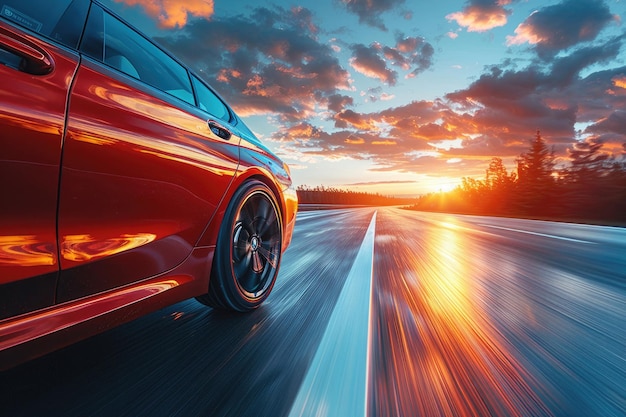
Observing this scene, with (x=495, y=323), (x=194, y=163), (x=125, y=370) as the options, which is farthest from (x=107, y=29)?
(x=495, y=323)

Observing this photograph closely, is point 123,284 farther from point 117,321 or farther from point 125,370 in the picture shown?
point 125,370

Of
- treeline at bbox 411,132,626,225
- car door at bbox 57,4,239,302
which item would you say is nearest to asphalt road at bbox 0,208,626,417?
car door at bbox 57,4,239,302

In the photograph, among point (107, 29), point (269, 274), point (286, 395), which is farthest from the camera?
point (269, 274)

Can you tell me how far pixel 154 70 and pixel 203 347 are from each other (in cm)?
175

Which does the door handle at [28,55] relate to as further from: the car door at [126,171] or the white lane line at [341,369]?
the white lane line at [341,369]

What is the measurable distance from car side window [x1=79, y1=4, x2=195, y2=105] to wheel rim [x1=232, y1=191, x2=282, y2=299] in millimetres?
941

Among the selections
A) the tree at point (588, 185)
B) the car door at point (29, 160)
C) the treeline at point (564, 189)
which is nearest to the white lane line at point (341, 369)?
the car door at point (29, 160)

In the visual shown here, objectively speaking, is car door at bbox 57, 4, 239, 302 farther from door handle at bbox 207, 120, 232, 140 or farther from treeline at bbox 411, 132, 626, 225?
treeline at bbox 411, 132, 626, 225

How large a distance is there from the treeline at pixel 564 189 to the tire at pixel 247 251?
66.3 ft

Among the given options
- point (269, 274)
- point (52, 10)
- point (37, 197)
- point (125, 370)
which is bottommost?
point (125, 370)

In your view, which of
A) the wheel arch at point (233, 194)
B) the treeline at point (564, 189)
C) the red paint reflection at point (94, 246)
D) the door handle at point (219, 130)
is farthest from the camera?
the treeline at point (564, 189)

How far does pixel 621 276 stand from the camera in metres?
3.59

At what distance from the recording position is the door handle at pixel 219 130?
2096 mm


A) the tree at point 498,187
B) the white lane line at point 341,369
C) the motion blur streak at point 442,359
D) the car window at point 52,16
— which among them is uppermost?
the tree at point 498,187
